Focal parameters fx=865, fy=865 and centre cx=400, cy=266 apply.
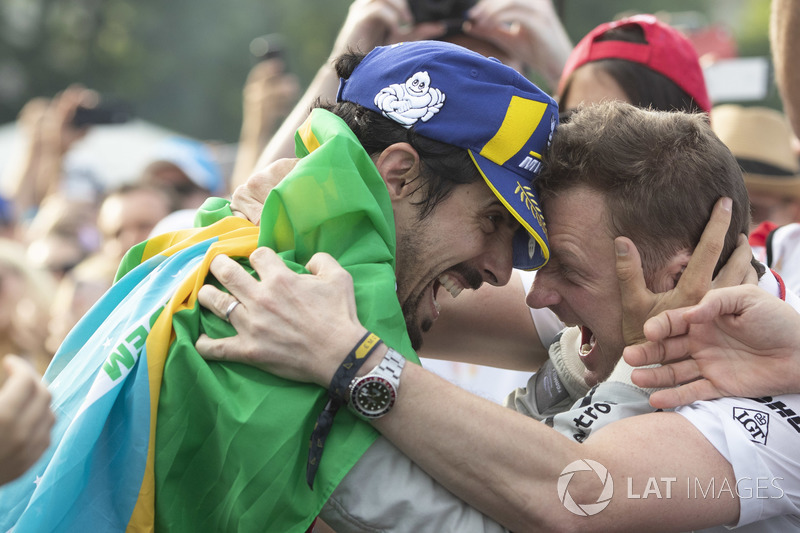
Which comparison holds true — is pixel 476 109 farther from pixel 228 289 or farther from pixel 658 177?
pixel 228 289

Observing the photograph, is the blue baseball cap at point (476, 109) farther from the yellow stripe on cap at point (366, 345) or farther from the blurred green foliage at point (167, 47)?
the blurred green foliage at point (167, 47)

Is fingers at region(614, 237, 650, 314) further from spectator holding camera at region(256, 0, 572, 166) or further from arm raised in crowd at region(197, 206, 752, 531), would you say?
spectator holding camera at region(256, 0, 572, 166)

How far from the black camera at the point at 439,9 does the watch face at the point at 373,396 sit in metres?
2.54

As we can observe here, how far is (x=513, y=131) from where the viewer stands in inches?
95.7

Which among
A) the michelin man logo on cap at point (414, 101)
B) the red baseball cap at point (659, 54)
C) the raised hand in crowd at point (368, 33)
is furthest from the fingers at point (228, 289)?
the red baseball cap at point (659, 54)

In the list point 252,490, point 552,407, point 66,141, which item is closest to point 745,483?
point 552,407

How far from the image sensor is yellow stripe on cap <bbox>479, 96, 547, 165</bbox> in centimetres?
242

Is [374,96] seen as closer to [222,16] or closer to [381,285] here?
[381,285]

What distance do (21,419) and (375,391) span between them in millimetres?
738

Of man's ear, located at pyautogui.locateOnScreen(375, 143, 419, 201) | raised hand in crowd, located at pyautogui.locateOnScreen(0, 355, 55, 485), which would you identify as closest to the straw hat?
man's ear, located at pyautogui.locateOnScreen(375, 143, 419, 201)

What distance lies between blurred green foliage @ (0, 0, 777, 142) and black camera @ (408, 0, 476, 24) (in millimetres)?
25989

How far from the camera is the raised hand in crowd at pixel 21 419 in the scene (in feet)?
4.83

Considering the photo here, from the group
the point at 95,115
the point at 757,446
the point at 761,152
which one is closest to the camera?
the point at 757,446

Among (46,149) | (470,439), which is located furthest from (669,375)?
(46,149)
